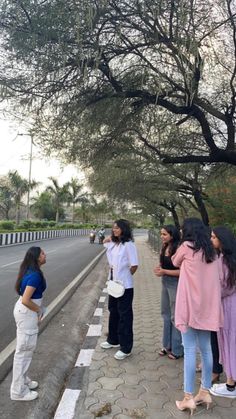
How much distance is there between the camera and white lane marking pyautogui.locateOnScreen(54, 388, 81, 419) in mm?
3436

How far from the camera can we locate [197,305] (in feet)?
11.7

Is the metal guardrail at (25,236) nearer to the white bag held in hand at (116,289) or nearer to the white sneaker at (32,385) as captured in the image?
the white bag held in hand at (116,289)

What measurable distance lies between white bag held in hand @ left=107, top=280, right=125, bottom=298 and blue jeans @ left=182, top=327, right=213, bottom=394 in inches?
51.9

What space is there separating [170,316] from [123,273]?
0.79 m

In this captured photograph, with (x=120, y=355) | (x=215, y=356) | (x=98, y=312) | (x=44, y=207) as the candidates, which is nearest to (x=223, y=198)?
(x=98, y=312)

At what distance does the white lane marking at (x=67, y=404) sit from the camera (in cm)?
344

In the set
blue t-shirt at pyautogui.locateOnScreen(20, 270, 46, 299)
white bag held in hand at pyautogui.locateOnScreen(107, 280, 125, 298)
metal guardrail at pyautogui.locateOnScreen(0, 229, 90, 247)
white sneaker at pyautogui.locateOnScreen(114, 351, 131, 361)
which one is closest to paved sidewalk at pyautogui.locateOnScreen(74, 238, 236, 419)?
white sneaker at pyautogui.locateOnScreen(114, 351, 131, 361)

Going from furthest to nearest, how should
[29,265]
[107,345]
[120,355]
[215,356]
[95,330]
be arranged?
1. [95,330]
2. [107,345]
3. [120,355]
4. [215,356]
5. [29,265]

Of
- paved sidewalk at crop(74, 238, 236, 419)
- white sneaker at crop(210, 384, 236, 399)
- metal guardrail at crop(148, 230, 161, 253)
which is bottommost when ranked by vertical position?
paved sidewalk at crop(74, 238, 236, 419)

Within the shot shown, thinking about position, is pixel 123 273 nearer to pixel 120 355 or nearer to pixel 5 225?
pixel 120 355

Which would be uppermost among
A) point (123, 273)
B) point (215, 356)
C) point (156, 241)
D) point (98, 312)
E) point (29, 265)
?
point (29, 265)

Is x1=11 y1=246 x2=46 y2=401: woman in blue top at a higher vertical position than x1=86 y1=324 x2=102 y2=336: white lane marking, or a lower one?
higher

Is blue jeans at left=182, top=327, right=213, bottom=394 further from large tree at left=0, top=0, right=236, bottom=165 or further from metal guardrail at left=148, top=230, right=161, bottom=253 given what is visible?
metal guardrail at left=148, top=230, right=161, bottom=253

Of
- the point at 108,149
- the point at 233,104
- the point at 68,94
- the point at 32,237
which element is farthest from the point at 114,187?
the point at 32,237
